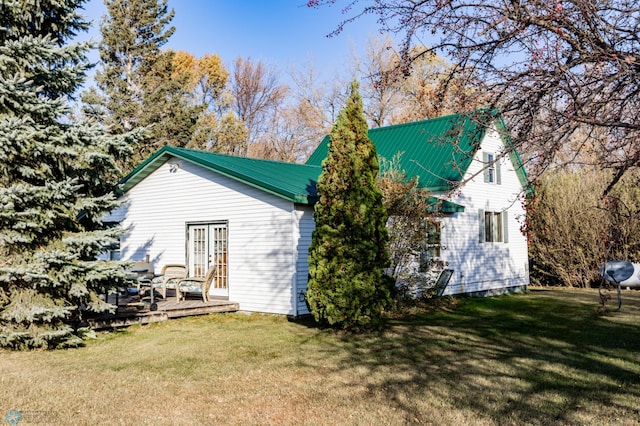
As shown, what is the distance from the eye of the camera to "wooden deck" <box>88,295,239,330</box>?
989 cm

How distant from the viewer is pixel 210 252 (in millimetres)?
13289

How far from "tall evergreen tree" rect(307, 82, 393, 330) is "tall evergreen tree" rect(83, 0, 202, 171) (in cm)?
1774

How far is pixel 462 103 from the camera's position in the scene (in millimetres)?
5531

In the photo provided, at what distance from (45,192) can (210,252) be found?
5.67 m

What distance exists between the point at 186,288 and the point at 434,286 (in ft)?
20.9

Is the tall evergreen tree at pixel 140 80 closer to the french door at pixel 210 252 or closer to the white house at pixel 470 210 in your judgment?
the white house at pixel 470 210

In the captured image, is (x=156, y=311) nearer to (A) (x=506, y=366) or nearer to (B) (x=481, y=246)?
(A) (x=506, y=366)

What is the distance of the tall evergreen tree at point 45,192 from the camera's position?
7906 millimetres

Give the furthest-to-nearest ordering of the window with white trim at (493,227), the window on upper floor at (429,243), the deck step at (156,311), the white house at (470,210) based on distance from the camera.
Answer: the window with white trim at (493,227), the white house at (470,210), the window on upper floor at (429,243), the deck step at (156,311)

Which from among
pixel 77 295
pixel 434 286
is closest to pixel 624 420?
pixel 77 295

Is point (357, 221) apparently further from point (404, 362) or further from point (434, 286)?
point (434, 286)

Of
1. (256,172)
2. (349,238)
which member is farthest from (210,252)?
(349,238)

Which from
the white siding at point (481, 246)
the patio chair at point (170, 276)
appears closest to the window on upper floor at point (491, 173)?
the white siding at point (481, 246)

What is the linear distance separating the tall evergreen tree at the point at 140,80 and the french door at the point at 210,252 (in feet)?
43.8
